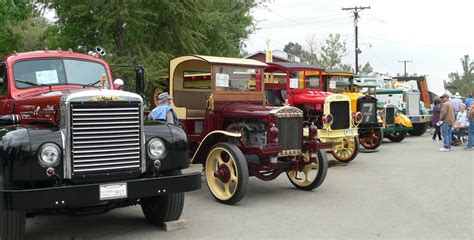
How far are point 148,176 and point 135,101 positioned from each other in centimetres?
83

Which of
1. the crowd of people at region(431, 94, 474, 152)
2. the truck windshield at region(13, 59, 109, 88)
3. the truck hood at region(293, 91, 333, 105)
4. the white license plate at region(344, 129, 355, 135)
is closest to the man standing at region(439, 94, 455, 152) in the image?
the crowd of people at region(431, 94, 474, 152)

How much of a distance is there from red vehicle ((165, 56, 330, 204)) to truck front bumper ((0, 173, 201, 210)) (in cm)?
190

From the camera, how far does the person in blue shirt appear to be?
838cm

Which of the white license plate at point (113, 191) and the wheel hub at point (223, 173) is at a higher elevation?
the white license plate at point (113, 191)

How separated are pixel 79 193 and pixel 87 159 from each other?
0.37 m

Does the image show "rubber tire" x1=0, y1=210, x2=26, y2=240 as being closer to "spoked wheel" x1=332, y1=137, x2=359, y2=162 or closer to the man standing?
"spoked wheel" x1=332, y1=137, x2=359, y2=162

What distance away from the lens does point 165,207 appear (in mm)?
6000

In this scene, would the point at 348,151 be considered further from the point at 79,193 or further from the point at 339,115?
the point at 79,193

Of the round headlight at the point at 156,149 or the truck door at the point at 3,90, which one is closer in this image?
the round headlight at the point at 156,149

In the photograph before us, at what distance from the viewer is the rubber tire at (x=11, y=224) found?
499 centimetres

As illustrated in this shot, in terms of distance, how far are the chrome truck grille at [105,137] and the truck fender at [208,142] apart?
8.54ft

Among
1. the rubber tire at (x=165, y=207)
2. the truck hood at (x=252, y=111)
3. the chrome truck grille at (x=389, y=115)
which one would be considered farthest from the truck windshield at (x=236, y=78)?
the chrome truck grille at (x=389, y=115)

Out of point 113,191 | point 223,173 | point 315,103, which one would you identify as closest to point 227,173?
point 223,173

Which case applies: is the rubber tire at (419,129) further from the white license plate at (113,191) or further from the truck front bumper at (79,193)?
the white license plate at (113,191)
